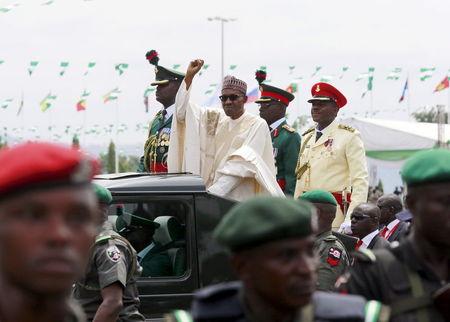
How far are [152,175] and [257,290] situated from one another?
4637mm

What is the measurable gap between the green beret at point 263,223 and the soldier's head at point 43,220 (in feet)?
1.86

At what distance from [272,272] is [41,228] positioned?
2.58 feet

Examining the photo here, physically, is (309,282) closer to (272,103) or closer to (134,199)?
(134,199)

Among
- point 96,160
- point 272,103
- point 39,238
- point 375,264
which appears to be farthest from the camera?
point 272,103

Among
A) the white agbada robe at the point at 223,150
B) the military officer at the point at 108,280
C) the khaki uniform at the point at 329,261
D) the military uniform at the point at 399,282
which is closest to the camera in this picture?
the military uniform at the point at 399,282

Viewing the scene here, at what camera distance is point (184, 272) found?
280 inches

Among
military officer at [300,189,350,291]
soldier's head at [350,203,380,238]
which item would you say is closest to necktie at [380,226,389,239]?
soldier's head at [350,203,380,238]

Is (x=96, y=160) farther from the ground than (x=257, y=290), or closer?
farther from the ground

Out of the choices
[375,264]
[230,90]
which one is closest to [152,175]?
[230,90]

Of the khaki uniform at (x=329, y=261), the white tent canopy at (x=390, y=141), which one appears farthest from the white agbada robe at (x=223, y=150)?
the white tent canopy at (x=390, y=141)

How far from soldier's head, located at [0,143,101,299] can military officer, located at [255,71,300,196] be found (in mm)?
7361

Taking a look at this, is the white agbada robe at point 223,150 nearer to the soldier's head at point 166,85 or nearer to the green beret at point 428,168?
the soldier's head at point 166,85

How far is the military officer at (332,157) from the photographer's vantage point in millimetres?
9500

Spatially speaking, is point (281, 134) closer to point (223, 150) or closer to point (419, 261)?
point (223, 150)
